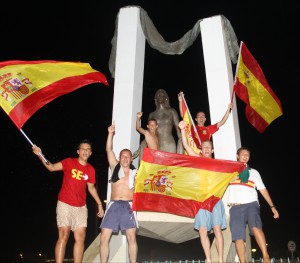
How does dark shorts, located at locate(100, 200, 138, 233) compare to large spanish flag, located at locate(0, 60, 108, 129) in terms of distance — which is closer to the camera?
dark shorts, located at locate(100, 200, 138, 233)

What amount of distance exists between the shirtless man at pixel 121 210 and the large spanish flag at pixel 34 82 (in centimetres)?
134

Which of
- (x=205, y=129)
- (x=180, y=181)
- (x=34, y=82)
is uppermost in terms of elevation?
(x=34, y=82)

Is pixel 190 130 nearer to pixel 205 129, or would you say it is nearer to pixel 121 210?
pixel 205 129

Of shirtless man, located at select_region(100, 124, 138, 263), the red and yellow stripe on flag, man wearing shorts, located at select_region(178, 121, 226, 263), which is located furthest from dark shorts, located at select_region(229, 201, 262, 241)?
shirtless man, located at select_region(100, 124, 138, 263)

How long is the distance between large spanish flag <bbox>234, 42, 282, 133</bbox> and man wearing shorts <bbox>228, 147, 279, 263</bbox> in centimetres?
233

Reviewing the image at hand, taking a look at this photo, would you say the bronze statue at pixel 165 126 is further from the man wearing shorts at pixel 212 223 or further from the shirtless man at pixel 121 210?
the man wearing shorts at pixel 212 223

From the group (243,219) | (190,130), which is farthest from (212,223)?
(190,130)

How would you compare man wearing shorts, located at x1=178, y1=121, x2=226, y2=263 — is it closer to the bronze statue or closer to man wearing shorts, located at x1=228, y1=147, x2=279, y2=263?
man wearing shorts, located at x1=228, y1=147, x2=279, y2=263

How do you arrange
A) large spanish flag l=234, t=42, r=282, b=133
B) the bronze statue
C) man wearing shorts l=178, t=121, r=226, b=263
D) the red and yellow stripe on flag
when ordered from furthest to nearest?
the bronze statue → large spanish flag l=234, t=42, r=282, b=133 → the red and yellow stripe on flag → man wearing shorts l=178, t=121, r=226, b=263

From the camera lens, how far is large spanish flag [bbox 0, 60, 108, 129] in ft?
22.4

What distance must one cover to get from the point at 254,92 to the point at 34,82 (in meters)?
4.61

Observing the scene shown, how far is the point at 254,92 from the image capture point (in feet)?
28.9

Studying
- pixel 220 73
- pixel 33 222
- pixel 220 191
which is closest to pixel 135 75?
pixel 220 73

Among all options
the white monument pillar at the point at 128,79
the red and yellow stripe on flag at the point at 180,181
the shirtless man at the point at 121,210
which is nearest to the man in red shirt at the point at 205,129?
the white monument pillar at the point at 128,79
